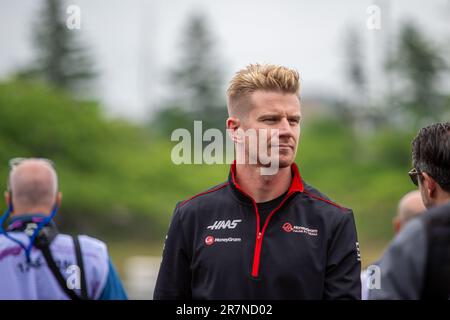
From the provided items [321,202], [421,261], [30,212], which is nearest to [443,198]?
[421,261]

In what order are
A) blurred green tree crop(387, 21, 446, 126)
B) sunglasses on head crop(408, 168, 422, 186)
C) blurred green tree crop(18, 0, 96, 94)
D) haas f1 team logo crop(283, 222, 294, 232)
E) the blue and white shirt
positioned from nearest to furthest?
sunglasses on head crop(408, 168, 422, 186) → haas f1 team logo crop(283, 222, 294, 232) → the blue and white shirt → blurred green tree crop(387, 21, 446, 126) → blurred green tree crop(18, 0, 96, 94)

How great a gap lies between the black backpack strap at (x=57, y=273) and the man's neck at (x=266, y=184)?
1.40 m

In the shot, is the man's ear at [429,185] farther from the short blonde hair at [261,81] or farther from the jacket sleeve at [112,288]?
the jacket sleeve at [112,288]

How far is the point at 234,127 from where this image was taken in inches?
142

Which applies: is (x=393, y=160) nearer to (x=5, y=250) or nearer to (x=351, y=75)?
(x=351, y=75)

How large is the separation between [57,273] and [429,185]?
2.36 meters

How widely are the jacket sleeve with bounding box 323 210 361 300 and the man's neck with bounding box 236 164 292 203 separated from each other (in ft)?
1.06

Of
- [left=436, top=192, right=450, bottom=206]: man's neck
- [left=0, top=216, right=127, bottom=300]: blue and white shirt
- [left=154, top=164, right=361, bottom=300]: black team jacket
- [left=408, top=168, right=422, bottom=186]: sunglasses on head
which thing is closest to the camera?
[left=436, top=192, right=450, bottom=206]: man's neck

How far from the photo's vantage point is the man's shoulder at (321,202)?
3387 mm

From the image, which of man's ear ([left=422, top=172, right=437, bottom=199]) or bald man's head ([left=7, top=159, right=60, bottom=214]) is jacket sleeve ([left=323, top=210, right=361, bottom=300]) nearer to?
man's ear ([left=422, top=172, right=437, bottom=199])

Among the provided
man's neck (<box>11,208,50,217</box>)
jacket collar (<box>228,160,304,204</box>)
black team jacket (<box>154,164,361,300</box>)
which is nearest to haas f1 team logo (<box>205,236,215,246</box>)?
black team jacket (<box>154,164,361,300</box>)

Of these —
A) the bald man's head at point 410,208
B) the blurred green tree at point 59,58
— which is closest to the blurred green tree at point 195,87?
the blurred green tree at point 59,58

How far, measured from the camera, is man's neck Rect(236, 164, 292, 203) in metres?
3.48
